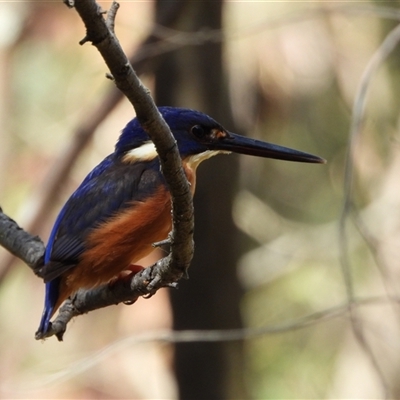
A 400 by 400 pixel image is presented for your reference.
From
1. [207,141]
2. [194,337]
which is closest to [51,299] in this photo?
[207,141]

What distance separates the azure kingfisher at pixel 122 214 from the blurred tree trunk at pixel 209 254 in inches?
58.7

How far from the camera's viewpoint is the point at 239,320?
448cm

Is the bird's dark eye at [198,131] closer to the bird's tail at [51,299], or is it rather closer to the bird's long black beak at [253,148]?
the bird's long black beak at [253,148]

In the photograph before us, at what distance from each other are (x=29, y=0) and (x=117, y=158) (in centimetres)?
287

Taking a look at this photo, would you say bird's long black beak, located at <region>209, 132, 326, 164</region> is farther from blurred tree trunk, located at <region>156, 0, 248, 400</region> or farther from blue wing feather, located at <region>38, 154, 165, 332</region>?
blurred tree trunk, located at <region>156, 0, 248, 400</region>

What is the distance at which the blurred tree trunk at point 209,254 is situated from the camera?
14.3 feet

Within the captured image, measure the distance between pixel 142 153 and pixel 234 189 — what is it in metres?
1.62

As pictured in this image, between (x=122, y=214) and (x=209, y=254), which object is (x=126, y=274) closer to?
(x=122, y=214)

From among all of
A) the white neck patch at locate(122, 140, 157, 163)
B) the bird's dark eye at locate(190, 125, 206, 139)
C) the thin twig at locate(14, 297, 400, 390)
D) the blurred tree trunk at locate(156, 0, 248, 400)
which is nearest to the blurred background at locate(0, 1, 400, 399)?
the blurred tree trunk at locate(156, 0, 248, 400)

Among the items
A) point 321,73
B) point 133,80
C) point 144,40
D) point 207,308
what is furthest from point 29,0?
point 133,80

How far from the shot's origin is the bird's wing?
2699 mm

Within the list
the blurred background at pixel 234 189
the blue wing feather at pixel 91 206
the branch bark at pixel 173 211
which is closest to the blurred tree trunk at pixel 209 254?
the blurred background at pixel 234 189

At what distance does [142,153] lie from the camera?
2.92 metres

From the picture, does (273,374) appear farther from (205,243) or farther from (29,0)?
(29,0)
